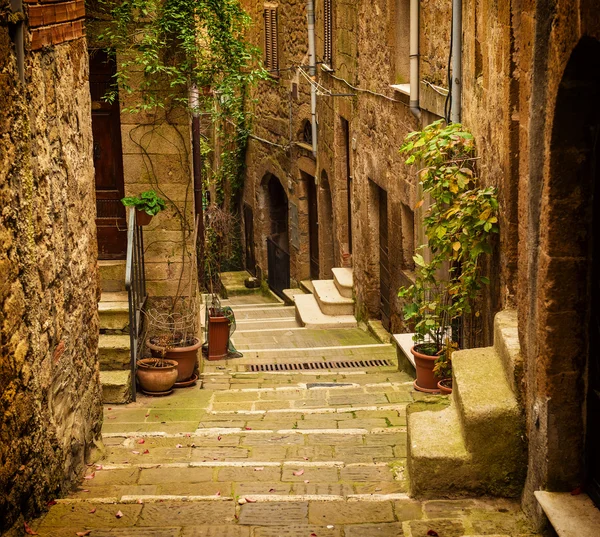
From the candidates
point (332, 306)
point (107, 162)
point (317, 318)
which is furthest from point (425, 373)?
point (332, 306)

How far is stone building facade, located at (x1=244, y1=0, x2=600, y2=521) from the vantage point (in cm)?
384

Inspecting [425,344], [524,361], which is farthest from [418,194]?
[524,361]

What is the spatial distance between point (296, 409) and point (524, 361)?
321 cm

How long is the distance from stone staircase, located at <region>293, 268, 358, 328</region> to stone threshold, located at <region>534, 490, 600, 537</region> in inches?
339

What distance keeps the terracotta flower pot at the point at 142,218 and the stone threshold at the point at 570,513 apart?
489 centimetres

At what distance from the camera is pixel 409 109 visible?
955 cm

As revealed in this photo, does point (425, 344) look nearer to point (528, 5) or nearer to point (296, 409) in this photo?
point (296, 409)

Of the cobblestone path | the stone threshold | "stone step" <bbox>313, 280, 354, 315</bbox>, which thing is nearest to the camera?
the stone threshold

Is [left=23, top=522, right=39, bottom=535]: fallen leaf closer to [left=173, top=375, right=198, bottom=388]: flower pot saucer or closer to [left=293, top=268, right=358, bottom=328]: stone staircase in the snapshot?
[left=173, top=375, right=198, bottom=388]: flower pot saucer

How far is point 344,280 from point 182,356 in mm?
5278

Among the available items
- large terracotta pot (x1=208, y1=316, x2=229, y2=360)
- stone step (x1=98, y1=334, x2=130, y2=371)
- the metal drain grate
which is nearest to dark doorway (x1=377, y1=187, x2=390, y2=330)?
the metal drain grate

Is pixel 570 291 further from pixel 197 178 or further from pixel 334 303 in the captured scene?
pixel 334 303

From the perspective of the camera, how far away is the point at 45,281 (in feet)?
14.8

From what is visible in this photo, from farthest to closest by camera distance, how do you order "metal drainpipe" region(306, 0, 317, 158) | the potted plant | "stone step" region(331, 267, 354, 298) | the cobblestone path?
"metal drainpipe" region(306, 0, 317, 158)
"stone step" region(331, 267, 354, 298)
the potted plant
the cobblestone path
